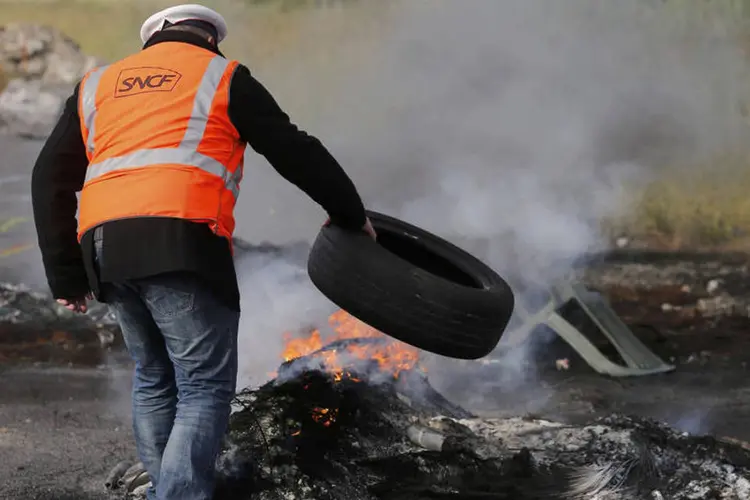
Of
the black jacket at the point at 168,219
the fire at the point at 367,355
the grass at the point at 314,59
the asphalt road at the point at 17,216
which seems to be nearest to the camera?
the black jacket at the point at 168,219

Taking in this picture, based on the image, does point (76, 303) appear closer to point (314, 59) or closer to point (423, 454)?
point (423, 454)

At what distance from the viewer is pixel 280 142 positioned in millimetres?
2648

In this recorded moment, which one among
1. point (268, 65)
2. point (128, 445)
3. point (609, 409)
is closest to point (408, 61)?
point (268, 65)

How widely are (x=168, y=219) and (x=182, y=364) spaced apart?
50cm

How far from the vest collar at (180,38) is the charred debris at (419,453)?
1.66 m

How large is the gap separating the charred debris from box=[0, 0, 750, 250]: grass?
3141mm

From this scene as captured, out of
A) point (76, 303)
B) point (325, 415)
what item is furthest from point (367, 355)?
point (76, 303)

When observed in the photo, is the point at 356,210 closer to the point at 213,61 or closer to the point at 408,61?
the point at 213,61

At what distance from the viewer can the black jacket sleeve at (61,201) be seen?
2863 mm

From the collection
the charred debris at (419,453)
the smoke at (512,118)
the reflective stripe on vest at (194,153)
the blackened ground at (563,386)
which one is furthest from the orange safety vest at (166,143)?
the smoke at (512,118)

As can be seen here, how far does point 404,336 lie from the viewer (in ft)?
10.1

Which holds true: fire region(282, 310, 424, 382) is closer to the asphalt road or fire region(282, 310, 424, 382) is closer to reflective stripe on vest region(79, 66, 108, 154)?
reflective stripe on vest region(79, 66, 108, 154)

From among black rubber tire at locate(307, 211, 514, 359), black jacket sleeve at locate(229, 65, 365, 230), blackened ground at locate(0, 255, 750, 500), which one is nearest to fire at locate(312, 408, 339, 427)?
black rubber tire at locate(307, 211, 514, 359)

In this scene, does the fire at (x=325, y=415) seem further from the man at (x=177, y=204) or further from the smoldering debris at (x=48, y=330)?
the smoldering debris at (x=48, y=330)
